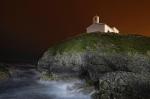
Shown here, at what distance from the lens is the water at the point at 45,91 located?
22.9 m

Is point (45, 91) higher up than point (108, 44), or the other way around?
point (108, 44)

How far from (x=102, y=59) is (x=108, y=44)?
225 centimetres

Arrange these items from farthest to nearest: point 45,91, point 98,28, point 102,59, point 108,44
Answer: point 98,28 < point 108,44 < point 45,91 < point 102,59

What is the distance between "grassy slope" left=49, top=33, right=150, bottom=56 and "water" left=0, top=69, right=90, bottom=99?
4.33 meters

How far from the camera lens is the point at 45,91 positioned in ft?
85.8

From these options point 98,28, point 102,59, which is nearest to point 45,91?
point 102,59

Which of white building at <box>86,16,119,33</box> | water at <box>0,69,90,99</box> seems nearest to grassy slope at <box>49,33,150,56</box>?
water at <box>0,69,90,99</box>

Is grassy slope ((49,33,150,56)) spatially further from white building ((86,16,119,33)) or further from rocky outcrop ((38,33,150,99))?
white building ((86,16,119,33))

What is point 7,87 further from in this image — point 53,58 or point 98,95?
point 98,95

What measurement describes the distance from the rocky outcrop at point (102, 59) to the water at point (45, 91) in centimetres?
163

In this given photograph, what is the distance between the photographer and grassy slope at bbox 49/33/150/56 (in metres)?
25.6

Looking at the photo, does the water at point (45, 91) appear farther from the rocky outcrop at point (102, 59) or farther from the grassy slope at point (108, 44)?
the grassy slope at point (108, 44)

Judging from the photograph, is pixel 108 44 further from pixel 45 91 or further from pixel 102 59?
pixel 45 91

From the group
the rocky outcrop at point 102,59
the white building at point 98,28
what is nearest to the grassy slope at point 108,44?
the rocky outcrop at point 102,59
